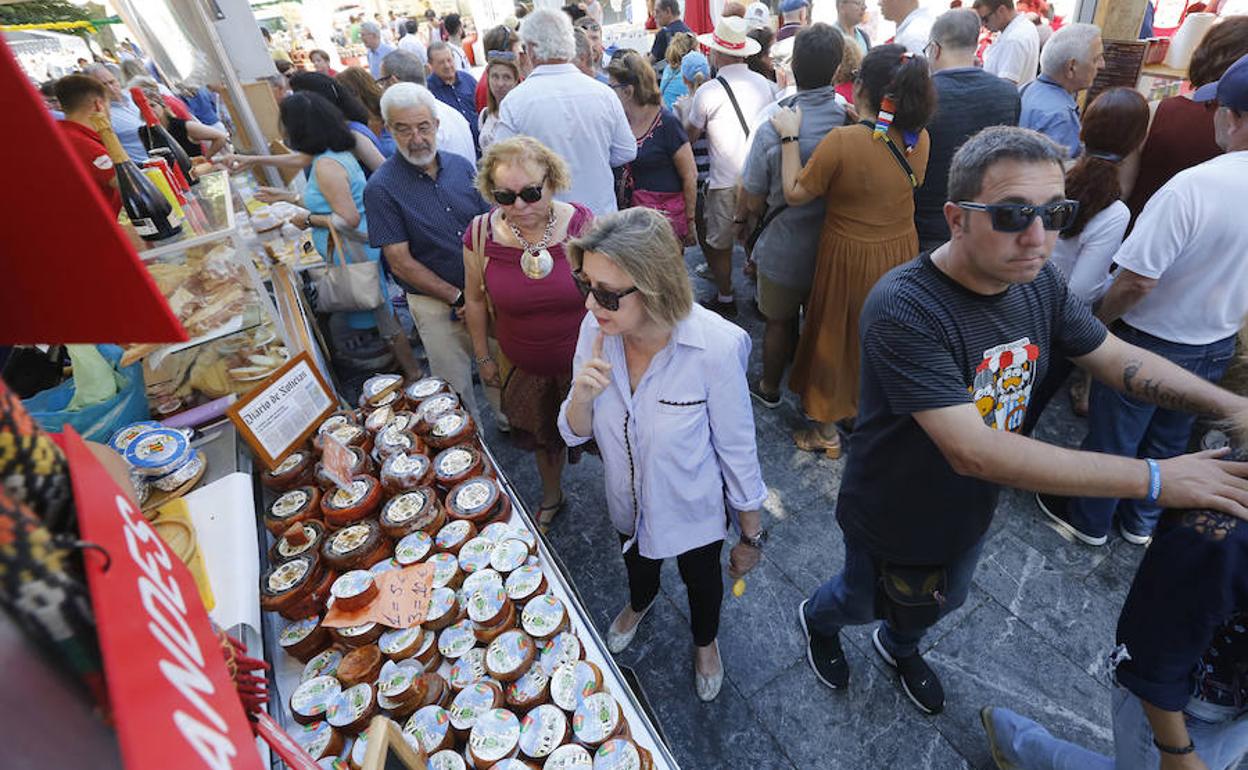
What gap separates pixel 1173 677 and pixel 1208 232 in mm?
1839

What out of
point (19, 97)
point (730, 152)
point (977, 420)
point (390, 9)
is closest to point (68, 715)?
point (19, 97)

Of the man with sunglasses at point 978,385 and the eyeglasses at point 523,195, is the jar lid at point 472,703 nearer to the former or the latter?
the man with sunglasses at point 978,385

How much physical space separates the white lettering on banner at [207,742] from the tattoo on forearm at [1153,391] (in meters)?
2.12

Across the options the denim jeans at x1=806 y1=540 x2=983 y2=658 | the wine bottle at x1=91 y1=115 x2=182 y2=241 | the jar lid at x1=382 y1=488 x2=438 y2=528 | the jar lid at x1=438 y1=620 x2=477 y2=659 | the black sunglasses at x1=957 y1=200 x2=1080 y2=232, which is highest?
the wine bottle at x1=91 y1=115 x2=182 y2=241

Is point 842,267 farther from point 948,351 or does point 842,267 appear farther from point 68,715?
point 68,715

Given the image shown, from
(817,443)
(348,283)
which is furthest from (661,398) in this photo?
(348,283)

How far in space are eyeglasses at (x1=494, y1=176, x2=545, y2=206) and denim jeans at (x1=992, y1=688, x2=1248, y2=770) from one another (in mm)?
2496

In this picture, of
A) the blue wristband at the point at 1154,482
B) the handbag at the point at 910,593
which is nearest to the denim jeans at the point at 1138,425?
the handbag at the point at 910,593

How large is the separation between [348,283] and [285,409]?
195 centimetres

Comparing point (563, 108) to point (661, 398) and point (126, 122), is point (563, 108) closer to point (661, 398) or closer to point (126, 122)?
point (661, 398)

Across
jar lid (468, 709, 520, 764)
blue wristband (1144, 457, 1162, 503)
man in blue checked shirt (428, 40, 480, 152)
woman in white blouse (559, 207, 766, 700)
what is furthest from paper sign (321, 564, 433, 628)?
man in blue checked shirt (428, 40, 480, 152)

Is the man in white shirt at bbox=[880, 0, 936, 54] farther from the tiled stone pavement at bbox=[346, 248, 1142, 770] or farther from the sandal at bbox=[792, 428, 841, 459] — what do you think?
the tiled stone pavement at bbox=[346, 248, 1142, 770]

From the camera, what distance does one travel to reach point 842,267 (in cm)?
319

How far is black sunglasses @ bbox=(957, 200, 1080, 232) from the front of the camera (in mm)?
1486
